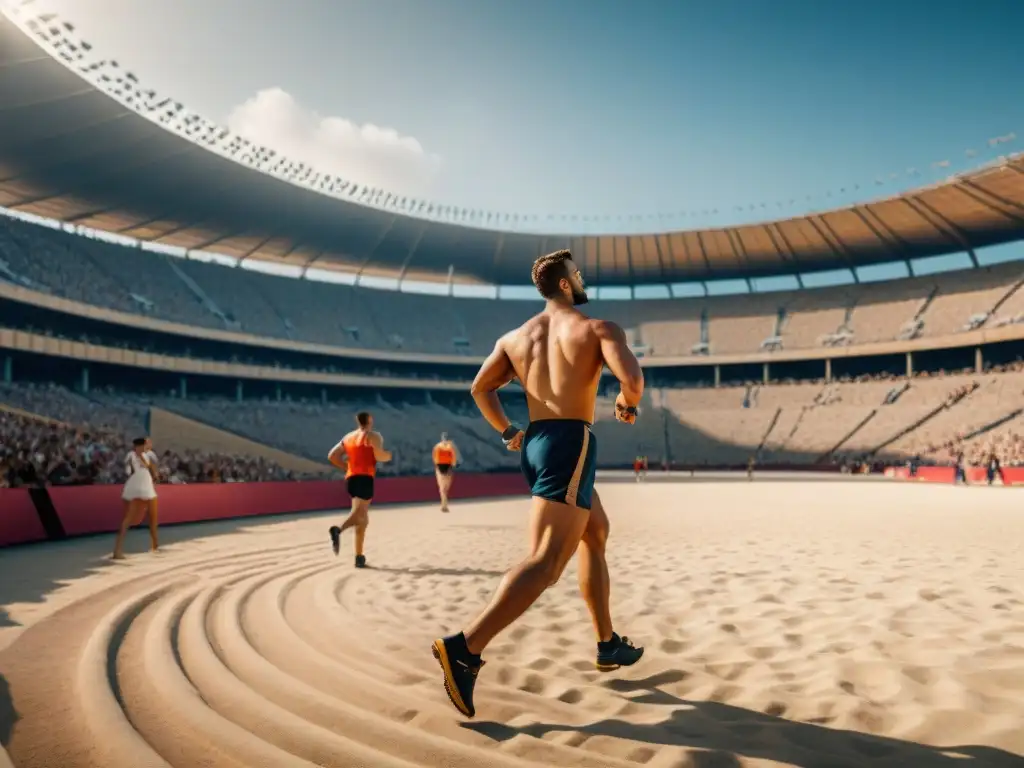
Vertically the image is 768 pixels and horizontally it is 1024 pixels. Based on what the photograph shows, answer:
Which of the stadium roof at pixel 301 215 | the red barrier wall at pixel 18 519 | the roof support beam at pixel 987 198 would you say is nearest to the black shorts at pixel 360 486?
the red barrier wall at pixel 18 519

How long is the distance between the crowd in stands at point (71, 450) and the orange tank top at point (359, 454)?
25.1 feet

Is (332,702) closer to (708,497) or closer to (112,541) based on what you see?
(112,541)

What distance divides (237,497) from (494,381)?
50.2ft

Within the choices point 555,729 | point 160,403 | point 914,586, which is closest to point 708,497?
point 914,586

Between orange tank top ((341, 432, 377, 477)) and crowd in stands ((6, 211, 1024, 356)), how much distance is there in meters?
33.0

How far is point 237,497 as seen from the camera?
56.6 ft

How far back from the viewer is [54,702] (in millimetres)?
3406

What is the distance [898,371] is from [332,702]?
53821 mm

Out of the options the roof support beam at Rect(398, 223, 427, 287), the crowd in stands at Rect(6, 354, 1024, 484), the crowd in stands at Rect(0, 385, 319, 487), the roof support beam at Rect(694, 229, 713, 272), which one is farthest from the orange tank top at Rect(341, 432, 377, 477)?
the roof support beam at Rect(694, 229, 713, 272)

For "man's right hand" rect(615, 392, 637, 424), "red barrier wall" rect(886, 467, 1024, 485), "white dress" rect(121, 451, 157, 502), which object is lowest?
"red barrier wall" rect(886, 467, 1024, 485)

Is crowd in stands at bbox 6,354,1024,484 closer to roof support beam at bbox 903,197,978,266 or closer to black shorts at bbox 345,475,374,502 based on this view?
roof support beam at bbox 903,197,978,266

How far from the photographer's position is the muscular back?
11.2 feet

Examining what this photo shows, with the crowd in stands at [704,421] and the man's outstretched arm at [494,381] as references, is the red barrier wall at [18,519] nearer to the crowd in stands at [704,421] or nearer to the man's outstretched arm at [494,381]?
the man's outstretched arm at [494,381]

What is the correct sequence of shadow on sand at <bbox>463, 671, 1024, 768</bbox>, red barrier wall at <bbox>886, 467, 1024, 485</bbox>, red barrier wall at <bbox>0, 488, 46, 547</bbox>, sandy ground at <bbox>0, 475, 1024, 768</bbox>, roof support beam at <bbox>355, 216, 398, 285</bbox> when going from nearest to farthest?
shadow on sand at <bbox>463, 671, 1024, 768</bbox> < sandy ground at <bbox>0, 475, 1024, 768</bbox> < red barrier wall at <bbox>0, 488, 46, 547</bbox> < red barrier wall at <bbox>886, 467, 1024, 485</bbox> < roof support beam at <bbox>355, 216, 398, 285</bbox>
